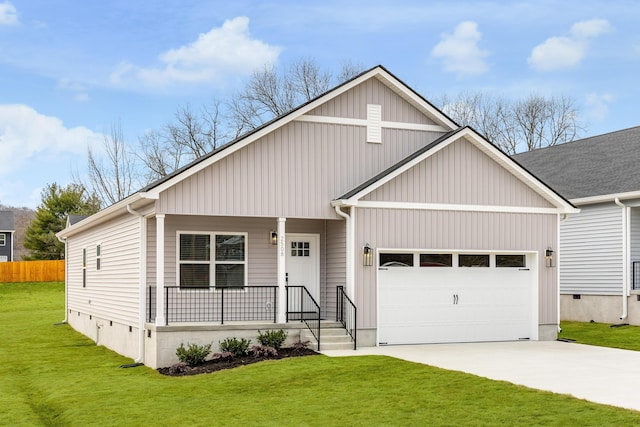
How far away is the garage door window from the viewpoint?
1786cm

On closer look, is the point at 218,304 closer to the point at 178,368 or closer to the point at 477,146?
the point at 178,368

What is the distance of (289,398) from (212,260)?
669 cm

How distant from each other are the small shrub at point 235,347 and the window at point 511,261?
660 cm

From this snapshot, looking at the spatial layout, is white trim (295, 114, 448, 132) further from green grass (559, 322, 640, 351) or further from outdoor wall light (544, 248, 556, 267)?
green grass (559, 322, 640, 351)

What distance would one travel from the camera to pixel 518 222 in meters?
18.8

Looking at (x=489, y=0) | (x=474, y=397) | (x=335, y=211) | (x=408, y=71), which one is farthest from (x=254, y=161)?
(x=408, y=71)

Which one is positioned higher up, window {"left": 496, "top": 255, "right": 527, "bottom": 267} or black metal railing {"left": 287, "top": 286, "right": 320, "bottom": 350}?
window {"left": 496, "top": 255, "right": 527, "bottom": 267}

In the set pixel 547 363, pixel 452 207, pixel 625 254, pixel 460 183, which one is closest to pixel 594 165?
pixel 625 254

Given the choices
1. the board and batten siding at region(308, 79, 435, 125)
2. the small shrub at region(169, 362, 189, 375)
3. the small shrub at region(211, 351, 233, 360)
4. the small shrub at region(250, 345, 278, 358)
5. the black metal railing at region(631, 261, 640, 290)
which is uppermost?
the board and batten siding at region(308, 79, 435, 125)

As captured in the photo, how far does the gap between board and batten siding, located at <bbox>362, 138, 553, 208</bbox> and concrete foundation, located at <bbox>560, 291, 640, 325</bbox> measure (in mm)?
5573

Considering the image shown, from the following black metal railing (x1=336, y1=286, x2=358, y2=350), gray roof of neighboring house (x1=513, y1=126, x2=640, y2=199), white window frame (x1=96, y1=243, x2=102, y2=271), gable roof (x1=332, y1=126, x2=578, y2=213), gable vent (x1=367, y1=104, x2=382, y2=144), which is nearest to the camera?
black metal railing (x1=336, y1=286, x2=358, y2=350)

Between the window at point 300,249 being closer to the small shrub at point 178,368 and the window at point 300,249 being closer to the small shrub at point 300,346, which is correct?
the small shrub at point 300,346

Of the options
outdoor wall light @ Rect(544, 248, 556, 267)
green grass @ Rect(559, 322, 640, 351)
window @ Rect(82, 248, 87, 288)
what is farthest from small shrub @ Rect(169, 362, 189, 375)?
window @ Rect(82, 248, 87, 288)

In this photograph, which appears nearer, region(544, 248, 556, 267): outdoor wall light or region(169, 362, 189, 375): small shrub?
region(169, 362, 189, 375): small shrub
